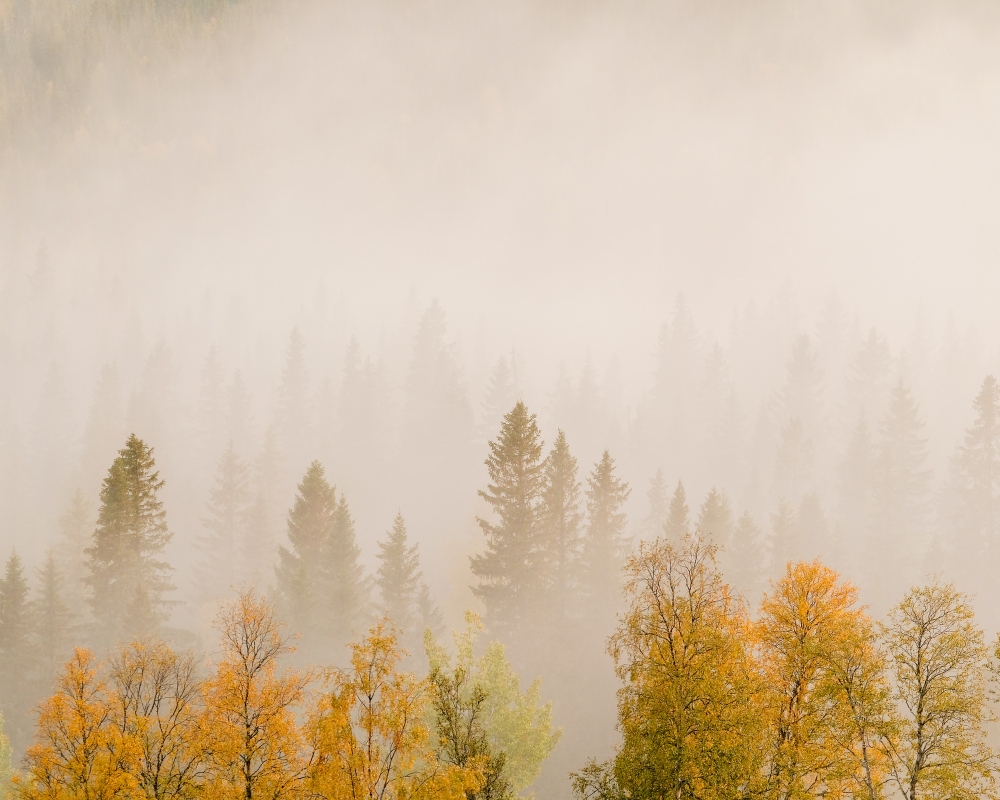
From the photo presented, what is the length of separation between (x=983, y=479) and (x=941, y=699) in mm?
59502

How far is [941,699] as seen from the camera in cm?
1509

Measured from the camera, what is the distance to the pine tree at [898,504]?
61469 millimetres

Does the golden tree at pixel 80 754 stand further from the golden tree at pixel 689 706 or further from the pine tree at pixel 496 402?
the pine tree at pixel 496 402

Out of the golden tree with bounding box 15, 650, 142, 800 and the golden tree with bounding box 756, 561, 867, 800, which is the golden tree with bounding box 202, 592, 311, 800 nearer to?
the golden tree with bounding box 15, 650, 142, 800

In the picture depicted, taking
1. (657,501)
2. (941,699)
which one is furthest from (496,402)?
(941,699)

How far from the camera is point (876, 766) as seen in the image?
1619 cm

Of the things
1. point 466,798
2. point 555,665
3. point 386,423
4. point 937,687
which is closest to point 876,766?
point 937,687

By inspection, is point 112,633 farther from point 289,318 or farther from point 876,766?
point 289,318

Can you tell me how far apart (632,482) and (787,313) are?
52618 millimetres

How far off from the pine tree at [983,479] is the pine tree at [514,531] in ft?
152

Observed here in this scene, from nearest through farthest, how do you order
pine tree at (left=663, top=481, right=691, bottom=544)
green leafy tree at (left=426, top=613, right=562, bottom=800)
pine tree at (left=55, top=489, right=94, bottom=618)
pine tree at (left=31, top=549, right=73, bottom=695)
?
green leafy tree at (left=426, top=613, right=562, bottom=800), pine tree at (left=31, top=549, right=73, bottom=695), pine tree at (left=663, top=481, right=691, bottom=544), pine tree at (left=55, top=489, right=94, bottom=618)

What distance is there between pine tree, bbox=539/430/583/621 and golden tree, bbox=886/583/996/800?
27667 mm

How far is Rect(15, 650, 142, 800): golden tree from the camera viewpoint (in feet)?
50.6

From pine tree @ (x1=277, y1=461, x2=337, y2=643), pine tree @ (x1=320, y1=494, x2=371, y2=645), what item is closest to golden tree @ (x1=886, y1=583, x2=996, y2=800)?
pine tree @ (x1=320, y1=494, x2=371, y2=645)
